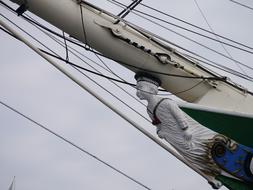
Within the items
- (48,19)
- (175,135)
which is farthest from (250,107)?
(48,19)

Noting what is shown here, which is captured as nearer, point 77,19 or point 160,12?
point 77,19

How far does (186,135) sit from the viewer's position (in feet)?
16.1

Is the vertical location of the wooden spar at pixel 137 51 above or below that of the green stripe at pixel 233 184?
above

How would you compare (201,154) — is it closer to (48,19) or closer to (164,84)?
(164,84)

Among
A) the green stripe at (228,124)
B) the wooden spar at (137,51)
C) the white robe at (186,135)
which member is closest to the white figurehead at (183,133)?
the white robe at (186,135)

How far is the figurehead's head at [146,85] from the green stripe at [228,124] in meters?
0.41

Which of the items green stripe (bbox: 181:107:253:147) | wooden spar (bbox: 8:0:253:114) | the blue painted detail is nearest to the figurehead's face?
wooden spar (bbox: 8:0:253:114)

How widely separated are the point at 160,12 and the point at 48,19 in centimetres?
170

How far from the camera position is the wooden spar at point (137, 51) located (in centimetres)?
504

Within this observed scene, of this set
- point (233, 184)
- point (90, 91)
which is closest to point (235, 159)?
point (233, 184)

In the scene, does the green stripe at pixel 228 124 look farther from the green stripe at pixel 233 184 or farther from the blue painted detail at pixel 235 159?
the green stripe at pixel 233 184

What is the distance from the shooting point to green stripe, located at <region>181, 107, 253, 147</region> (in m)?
5.18

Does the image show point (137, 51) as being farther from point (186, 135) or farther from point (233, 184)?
point (233, 184)

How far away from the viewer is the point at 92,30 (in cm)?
515
